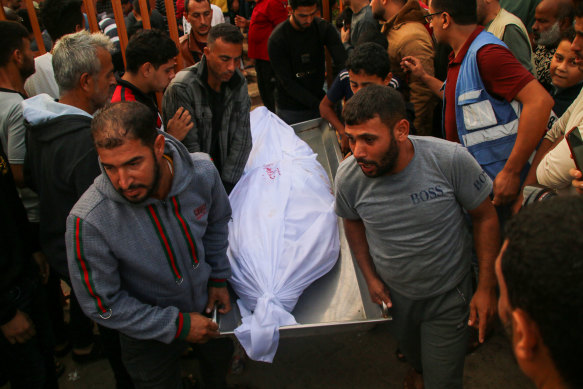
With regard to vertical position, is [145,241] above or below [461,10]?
below


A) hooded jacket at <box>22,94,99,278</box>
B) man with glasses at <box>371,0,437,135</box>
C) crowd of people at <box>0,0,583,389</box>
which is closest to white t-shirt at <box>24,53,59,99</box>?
crowd of people at <box>0,0,583,389</box>

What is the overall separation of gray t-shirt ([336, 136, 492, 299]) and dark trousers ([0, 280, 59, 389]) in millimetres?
1582

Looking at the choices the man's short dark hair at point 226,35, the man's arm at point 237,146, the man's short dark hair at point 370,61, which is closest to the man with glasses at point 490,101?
the man's short dark hair at point 370,61

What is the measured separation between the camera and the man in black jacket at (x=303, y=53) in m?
4.05

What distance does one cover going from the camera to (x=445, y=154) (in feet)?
6.31

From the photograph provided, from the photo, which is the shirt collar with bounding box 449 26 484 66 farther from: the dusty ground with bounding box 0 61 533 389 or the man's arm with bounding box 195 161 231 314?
the dusty ground with bounding box 0 61 533 389

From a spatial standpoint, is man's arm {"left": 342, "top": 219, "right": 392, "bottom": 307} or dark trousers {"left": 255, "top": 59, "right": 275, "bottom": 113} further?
dark trousers {"left": 255, "top": 59, "right": 275, "bottom": 113}

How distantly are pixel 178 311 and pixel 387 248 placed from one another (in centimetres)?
96

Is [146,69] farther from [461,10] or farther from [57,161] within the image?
[461,10]

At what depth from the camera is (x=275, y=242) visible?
2.46m

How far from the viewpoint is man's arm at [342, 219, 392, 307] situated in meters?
2.14

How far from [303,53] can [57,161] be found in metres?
2.66

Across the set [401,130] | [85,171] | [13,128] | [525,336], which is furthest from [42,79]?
[525,336]

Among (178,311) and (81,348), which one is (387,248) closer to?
(178,311)
